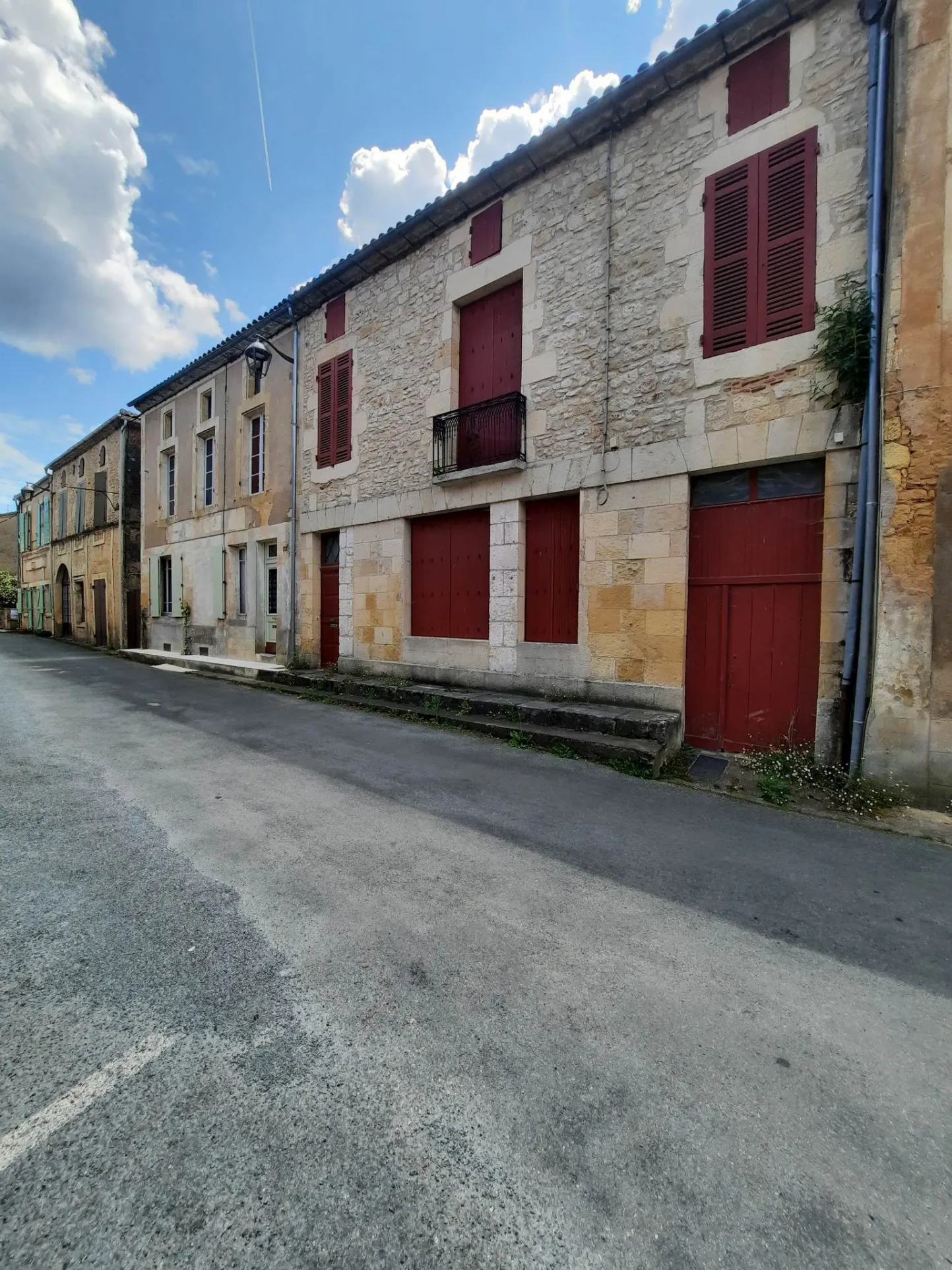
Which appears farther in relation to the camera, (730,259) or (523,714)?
(523,714)

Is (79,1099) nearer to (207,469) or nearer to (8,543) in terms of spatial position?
(207,469)

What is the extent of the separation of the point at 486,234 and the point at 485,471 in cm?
359

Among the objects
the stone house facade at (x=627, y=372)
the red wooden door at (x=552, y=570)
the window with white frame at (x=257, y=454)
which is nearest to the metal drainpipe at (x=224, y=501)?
the window with white frame at (x=257, y=454)

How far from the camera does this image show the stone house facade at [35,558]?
2330cm

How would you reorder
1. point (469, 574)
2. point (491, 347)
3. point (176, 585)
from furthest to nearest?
point (176, 585) → point (469, 574) → point (491, 347)

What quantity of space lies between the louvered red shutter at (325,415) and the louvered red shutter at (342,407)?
9 centimetres

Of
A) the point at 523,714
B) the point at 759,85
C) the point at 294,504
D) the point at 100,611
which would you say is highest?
the point at 759,85

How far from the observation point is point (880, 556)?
434 cm

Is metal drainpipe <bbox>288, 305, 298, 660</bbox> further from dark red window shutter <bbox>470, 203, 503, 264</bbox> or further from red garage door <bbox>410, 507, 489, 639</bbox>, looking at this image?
dark red window shutter <bbox>470, 203, 503, 264</bbox>

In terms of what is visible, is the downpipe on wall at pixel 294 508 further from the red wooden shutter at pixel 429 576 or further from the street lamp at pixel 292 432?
the red wooden shutter at pixel 429 576

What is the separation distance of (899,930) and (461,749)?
3.76 m

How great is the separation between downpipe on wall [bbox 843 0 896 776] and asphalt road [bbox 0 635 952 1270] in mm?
1515

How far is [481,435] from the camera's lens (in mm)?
7617

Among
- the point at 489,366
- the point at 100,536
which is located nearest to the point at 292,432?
the point at 489,366
